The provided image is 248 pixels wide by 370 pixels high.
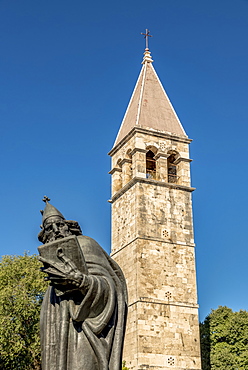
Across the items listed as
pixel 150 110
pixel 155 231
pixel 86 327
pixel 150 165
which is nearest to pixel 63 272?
pixel 86 327

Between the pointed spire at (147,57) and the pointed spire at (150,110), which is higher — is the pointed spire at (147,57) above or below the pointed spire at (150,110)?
above

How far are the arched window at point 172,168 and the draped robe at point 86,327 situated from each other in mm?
26668

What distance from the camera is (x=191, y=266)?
28.8 metres

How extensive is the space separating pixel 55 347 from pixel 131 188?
82.5 feet

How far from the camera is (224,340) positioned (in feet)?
123

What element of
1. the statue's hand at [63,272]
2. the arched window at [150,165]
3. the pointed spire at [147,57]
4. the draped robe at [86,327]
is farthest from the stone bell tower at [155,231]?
the statue's hand at [63,272]

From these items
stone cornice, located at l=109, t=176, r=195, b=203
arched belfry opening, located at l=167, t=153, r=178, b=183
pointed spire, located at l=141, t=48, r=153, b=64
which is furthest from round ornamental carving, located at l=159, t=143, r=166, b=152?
pointed spire, located at l=141, t=48, r=153, b=64

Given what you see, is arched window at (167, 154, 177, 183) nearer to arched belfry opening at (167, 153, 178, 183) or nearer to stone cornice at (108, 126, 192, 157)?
arched belfry opening at (167, 153, 178, 183)

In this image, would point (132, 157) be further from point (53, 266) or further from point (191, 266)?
point (53, 266)

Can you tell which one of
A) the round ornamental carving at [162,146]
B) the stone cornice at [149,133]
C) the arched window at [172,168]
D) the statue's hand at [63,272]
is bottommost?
the statue's hand at [63,272]

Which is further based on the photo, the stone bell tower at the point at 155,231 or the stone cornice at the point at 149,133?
the stone cornice at the point at 149,133

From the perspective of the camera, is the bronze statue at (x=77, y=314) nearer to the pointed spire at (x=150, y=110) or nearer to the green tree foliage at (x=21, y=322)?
the green tree foliage at (x=21, y=322)

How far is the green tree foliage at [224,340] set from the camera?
3525 cm

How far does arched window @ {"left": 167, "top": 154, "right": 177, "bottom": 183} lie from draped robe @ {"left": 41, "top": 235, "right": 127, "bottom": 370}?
26.7 metres
